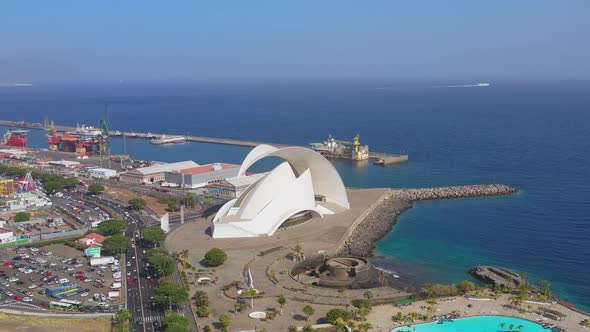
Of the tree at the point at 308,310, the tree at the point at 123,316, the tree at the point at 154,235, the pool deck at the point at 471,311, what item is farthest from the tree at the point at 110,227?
the pool deck at the point at 471,311

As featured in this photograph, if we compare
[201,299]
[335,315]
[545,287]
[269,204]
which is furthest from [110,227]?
A: [545,287]

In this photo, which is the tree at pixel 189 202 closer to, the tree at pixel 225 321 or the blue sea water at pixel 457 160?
the blue sea water at pixel 457 160

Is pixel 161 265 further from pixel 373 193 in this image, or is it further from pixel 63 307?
pixel 373 193

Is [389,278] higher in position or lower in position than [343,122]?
lower

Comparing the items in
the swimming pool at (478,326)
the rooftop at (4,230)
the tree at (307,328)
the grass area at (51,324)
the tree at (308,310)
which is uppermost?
the rooftop at (4,230)

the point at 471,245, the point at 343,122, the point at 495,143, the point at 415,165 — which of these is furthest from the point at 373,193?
the point at 343,122
